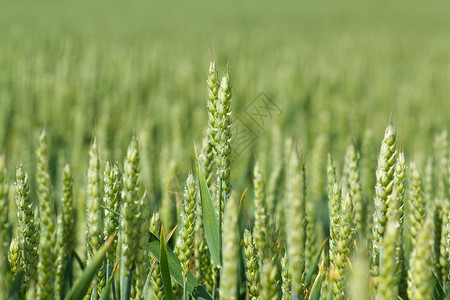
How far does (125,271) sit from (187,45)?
22.6ft

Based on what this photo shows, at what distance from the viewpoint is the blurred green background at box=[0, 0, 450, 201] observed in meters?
3.08

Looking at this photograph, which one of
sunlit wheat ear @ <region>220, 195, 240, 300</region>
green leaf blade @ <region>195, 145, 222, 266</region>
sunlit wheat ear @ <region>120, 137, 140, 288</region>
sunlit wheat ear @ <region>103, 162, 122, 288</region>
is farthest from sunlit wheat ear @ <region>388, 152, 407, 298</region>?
sunlit wheat ear @ <region>103, 162, 122, 288</region>

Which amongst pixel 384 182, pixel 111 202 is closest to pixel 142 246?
pixel 111 202

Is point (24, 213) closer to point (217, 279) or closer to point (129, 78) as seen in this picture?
point (217, 279)

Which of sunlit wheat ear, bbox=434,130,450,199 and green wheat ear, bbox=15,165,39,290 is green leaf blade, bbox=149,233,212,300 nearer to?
green wheat ear, bbox=15,165,39,290

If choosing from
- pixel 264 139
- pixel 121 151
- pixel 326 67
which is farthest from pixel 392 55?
pixel 121 151

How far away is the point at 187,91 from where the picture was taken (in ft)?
15.5

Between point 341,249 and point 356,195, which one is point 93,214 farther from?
point 356,195

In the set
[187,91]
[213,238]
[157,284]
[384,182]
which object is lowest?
[157,284]

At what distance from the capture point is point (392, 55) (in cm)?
784

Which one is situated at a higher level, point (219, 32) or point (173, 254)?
point (219, 32)

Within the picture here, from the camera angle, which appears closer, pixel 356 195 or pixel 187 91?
pixel 356 195

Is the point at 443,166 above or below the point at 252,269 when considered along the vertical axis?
above

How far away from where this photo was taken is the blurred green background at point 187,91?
308 centimetres
